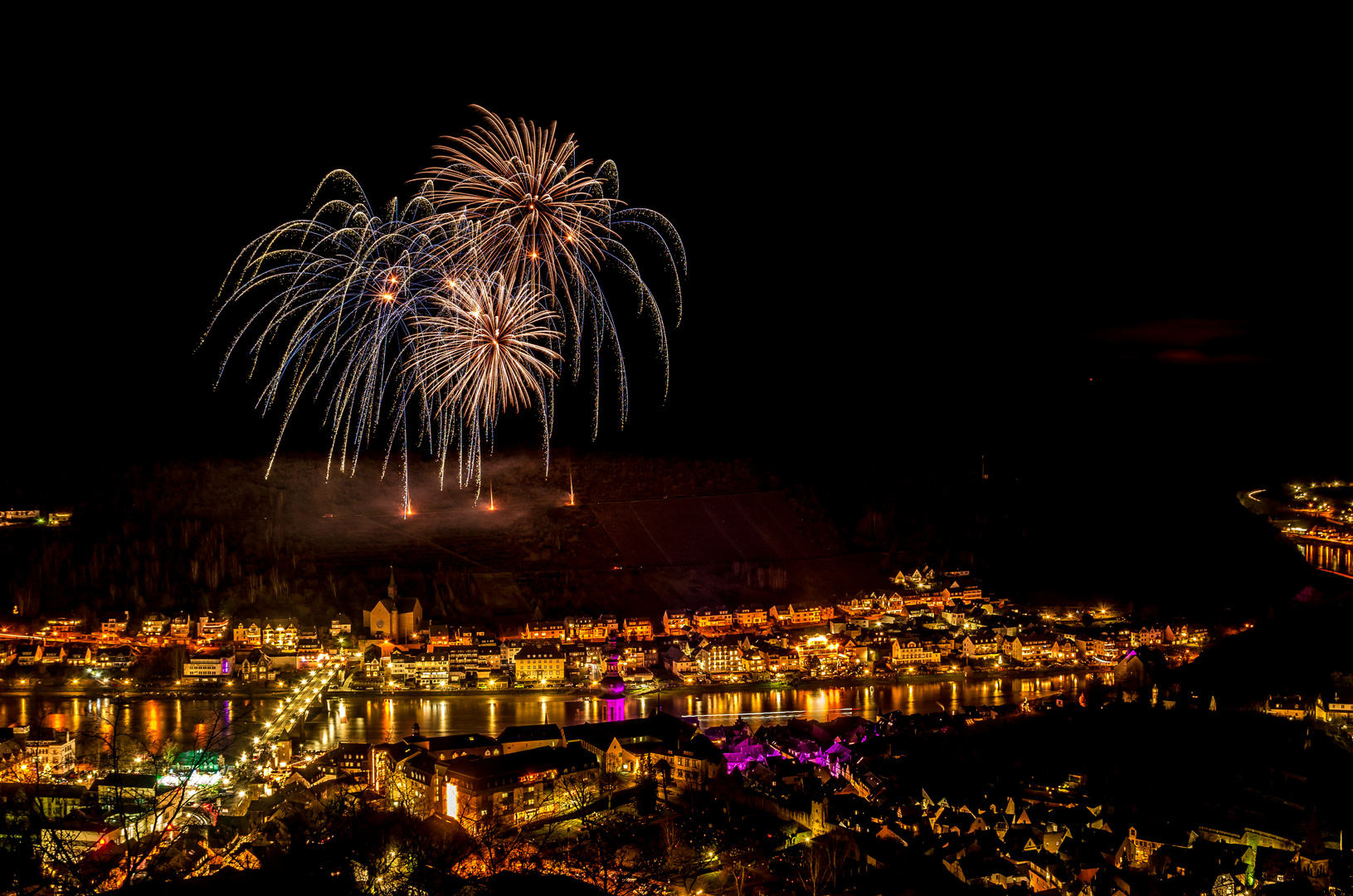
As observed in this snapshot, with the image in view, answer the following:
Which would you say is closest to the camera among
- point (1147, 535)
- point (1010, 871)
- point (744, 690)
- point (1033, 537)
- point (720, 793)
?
point (1010, 871)

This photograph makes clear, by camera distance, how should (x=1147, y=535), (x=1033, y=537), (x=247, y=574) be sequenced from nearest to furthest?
(x=247, y=574), (x=1147, y=535), (x=1033, y=537)

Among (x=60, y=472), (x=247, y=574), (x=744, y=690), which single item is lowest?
(x=744, y=690)

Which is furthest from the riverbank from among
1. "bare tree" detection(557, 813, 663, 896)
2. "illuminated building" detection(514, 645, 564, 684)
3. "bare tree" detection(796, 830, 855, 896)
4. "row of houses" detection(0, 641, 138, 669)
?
"bare tree" detection(796, 830, 855, 896)

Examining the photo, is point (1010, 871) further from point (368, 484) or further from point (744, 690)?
point (368, 484)

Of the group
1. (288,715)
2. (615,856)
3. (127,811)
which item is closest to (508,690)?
(288,715)

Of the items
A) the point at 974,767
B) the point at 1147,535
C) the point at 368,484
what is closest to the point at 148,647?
the point at 368,484

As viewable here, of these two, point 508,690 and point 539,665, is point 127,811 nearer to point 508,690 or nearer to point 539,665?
point 508,690

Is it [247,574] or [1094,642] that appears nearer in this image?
[1094,642]

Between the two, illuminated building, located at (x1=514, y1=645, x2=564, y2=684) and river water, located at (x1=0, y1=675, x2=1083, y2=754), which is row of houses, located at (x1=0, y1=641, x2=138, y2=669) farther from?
illuminated building, located at (x1=514, y1=645, x2=564, y2=684)

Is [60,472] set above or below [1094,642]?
above
